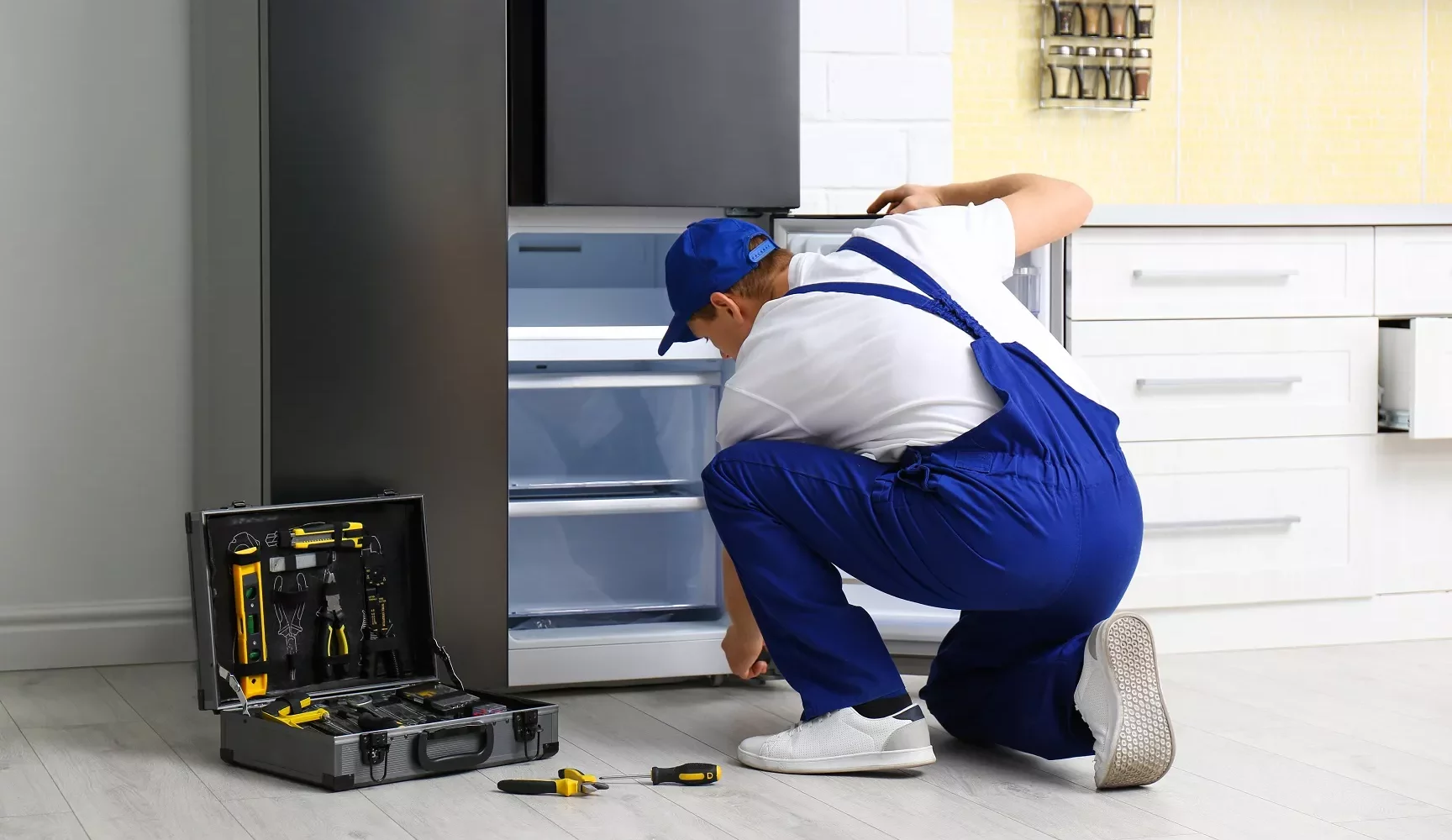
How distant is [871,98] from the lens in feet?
8.81

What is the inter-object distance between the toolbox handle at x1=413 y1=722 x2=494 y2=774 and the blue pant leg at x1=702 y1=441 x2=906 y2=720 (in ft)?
1.31

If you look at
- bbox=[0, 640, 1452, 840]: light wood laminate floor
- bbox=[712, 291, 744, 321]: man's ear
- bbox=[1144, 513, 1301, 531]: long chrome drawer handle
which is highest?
bbox=[712, 291, 744, 321]: man's ear

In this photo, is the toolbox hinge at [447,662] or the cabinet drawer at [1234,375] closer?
the toolbox hinge at [447,662]

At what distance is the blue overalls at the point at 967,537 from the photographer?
1892 mm

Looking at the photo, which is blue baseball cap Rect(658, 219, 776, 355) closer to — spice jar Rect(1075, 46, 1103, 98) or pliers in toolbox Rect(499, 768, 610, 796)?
pliers in toolbox Rect(499, 768, 610, 796)

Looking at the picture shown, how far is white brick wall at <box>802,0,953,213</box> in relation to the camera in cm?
267

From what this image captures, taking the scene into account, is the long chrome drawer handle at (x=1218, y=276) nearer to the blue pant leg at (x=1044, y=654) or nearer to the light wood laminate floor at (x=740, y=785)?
the light wood laminate floor at (x=740, y=785)

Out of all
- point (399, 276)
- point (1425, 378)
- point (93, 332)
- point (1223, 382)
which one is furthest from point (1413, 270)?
point (93, 332)

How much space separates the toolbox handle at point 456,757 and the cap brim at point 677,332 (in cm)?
57

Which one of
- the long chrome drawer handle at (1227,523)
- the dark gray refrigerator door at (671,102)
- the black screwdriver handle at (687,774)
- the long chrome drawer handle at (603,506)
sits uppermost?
the dark gray refrigerator door at (671,102)

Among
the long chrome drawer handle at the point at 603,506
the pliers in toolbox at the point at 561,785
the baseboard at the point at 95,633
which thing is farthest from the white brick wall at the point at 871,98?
the baseboard at the point at 95,633

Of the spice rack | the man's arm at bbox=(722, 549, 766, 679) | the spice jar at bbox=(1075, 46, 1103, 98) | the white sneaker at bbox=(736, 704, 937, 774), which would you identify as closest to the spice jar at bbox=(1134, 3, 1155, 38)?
the spice rack

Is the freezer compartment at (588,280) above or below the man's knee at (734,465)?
above

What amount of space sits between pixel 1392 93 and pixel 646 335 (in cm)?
250
